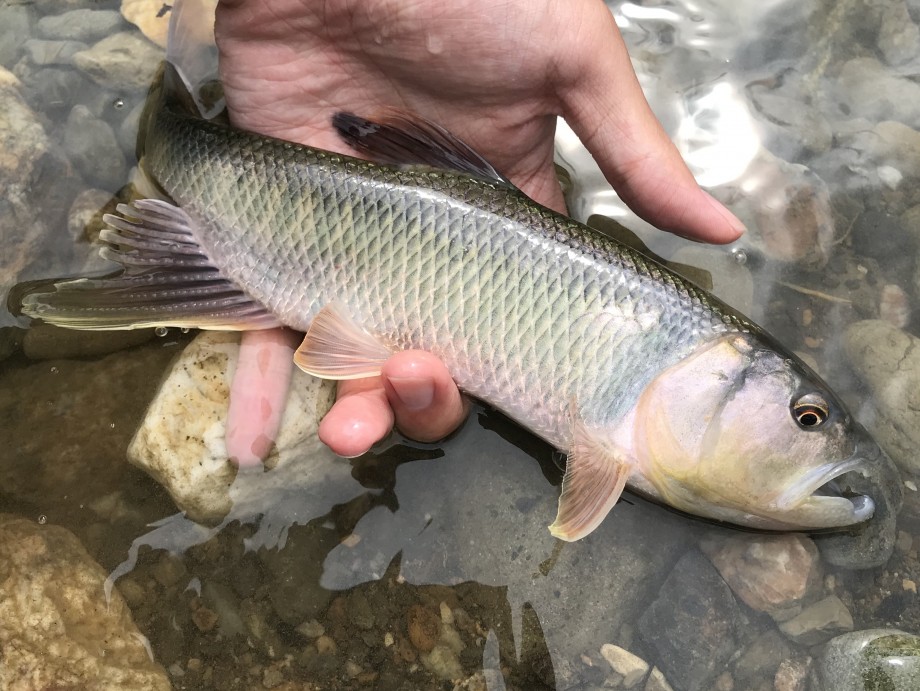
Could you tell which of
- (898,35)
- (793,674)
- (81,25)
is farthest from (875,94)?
(81,25)

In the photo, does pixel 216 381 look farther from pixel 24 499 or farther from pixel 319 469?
pixel 24 499

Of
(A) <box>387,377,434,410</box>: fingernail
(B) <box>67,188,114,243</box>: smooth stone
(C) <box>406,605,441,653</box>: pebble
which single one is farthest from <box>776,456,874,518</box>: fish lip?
(B) <box>67,188,114,243</box>: smooth stone

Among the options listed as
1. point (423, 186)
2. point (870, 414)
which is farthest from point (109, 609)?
point (870, 414)

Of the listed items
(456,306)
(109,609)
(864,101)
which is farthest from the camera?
(864,101)

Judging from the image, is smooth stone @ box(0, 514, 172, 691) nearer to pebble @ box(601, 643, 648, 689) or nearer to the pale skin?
the pale skin

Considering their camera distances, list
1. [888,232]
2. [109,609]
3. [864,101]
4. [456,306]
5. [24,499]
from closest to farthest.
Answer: [456,306], [109,609], [24,499], [888,232], [864,101]

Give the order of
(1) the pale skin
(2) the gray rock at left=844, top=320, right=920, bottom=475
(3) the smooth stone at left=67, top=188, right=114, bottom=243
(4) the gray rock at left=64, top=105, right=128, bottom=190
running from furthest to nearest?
(4) the gray rock at left=64, top=105, right=128, bottom=190 < (3) the smooth stone at left=67, top=188, right=114, bottom=243 < (2) the gray rock at left=844, top=320, right=920, bottom=475 < (1) the pale skin
